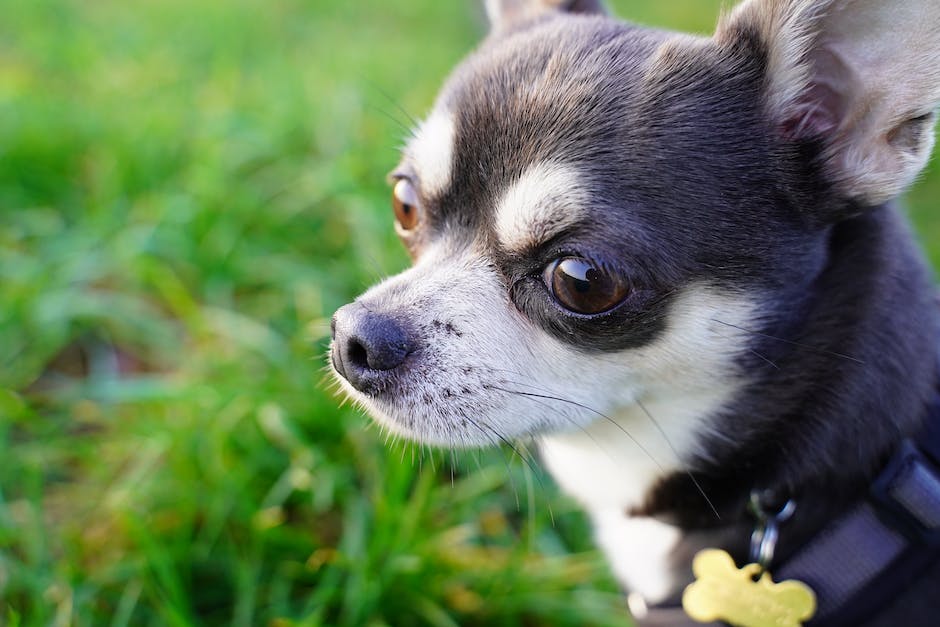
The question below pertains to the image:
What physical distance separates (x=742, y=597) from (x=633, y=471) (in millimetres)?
399

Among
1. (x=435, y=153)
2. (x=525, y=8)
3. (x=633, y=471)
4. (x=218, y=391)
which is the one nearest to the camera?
(x=435, y=153)

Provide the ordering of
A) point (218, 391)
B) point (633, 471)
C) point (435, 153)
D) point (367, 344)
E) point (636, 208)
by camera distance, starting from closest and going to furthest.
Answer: point (636, 208) < point (367, 344) < point (435, 153) < point (633, 471) < point (218, 391)

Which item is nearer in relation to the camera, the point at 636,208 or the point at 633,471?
the point at 636,208

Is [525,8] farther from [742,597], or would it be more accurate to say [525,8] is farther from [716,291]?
[742,597]

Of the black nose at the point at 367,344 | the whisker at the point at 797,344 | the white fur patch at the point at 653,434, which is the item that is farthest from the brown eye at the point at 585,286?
the black nose at the point at 367,344

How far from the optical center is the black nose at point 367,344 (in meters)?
1.62

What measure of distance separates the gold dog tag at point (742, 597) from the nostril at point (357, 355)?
2.77 feet

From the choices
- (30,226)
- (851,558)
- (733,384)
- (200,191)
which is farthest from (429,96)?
(851,558)

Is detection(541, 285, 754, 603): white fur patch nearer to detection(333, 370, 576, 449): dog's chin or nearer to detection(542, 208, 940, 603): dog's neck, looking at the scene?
detection(542, 208, 940, 603): dog's neck

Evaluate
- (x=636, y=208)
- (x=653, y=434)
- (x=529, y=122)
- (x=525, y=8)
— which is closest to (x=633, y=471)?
(x=653, y=434)

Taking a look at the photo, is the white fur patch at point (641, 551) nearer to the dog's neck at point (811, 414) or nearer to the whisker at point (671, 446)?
the dog's neck at point (811, 414)

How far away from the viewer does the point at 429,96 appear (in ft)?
15.2

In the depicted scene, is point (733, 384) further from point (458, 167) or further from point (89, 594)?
point (89, 594)

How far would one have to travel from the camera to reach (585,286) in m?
1.53
